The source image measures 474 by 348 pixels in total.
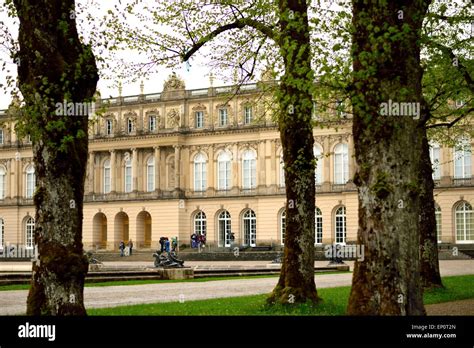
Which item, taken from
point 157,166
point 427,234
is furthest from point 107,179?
point 427,234

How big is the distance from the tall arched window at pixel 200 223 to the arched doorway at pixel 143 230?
472cm

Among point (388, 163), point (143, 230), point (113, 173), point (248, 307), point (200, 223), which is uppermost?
point (113, 173)

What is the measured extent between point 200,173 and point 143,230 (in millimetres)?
7480

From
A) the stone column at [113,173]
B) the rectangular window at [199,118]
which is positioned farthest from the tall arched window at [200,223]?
the stone column at [113,173]

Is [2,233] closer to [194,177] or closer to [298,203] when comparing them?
[194,177]

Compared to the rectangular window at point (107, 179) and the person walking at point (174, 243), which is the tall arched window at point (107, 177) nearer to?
the rectangular window at point (107, 179)

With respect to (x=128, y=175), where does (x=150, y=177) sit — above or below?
below

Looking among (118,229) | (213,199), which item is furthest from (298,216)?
(118,229)

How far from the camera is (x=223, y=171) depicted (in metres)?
61.5

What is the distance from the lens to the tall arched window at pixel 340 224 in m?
56.0

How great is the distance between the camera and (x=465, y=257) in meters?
45.5

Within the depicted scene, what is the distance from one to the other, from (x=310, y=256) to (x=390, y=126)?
6058 mm
